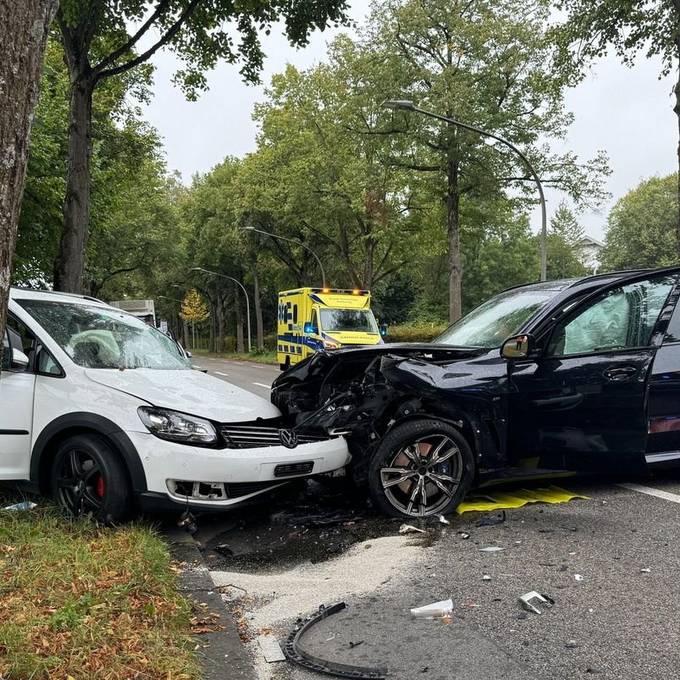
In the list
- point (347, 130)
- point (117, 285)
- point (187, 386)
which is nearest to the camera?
point (187, 386)

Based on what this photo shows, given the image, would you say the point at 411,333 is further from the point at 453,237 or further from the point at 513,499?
the point at 513,499

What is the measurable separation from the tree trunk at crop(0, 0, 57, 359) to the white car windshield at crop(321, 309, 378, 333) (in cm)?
1502

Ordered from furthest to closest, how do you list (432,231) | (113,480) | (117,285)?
1. (117,285)
2. (432,231)
3. (113,480)

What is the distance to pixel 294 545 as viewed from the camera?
443cm

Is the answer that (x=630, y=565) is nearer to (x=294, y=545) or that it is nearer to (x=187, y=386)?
(x=294, y=545)

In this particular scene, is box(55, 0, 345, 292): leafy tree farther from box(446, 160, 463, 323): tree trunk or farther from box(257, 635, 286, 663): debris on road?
box(446, 160, 463, 323): tree trunk

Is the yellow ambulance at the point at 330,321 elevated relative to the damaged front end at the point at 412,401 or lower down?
elevated

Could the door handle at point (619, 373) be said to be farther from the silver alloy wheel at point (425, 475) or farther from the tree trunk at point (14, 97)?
the tree trunk at point (14, 97)

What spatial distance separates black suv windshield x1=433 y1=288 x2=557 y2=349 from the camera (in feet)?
16.8

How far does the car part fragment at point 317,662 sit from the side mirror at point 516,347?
2357 millimetres

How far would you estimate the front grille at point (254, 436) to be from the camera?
4367 millimetres

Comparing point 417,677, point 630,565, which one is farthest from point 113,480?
point 630,565

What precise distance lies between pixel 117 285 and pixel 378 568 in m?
45.8

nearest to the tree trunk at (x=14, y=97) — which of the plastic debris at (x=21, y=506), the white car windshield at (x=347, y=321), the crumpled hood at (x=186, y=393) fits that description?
the crumpled hood at (x=186, y=393)
